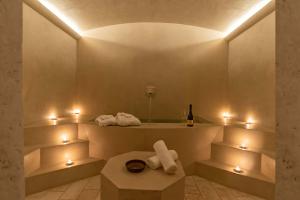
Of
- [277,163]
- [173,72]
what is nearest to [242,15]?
[173,72]

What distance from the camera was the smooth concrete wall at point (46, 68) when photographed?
83.6 inches

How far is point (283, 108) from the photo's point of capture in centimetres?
50

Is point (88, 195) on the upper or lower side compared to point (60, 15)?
lower

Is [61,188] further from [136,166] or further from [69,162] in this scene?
[136,166]

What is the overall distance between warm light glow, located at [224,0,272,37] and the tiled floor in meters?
2.42

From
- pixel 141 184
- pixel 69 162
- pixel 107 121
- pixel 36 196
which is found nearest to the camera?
pixel 141 184

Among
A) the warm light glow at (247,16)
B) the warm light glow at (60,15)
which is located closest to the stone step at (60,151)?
the warm light glow at (60,15)

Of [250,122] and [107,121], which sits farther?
[107,121]

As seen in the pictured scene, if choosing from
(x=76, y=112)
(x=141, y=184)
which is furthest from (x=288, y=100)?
(x=76, y=112)

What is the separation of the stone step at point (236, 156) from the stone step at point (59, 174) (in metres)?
1.75

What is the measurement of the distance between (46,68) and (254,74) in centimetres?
305

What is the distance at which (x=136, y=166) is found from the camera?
1600 mm

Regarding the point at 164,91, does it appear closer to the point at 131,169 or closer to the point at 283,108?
the point at 131,169

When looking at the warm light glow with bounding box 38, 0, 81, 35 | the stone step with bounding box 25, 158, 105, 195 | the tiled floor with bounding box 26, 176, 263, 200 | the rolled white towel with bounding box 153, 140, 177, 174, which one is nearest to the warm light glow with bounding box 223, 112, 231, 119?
the tiled floor with bounding box 26, 176, 263, 200
